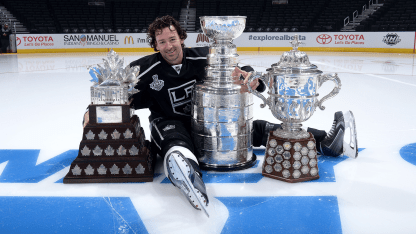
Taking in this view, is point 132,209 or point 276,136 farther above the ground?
point 276,136

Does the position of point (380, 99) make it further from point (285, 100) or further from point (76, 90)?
point (76, 90)

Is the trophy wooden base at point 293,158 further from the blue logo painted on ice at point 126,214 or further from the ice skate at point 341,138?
the ice skate at point 341,138

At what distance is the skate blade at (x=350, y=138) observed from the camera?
2.21 m

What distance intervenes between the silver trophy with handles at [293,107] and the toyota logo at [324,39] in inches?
468

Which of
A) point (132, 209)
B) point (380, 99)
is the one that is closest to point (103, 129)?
point (132, 209)

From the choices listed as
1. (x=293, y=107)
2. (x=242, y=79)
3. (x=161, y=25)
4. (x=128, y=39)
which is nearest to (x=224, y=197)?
(x=293, y=107)

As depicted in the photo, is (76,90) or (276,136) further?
(76,90)

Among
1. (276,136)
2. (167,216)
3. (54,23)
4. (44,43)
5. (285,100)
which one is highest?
(54,23)

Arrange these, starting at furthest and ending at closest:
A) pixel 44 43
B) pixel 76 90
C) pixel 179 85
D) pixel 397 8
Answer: pixel 397 8
pixel 44 43
pixel 76 90
pixel 179 85

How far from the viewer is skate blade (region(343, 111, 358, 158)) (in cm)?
221

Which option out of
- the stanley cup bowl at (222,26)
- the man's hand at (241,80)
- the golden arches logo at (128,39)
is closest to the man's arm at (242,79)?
the man's hand at (241,80)

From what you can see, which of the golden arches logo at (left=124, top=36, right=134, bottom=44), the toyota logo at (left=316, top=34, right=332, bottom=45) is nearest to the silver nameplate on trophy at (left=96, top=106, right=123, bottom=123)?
the golden arches logo at (left=124, top=36, right=134, bottom=44)

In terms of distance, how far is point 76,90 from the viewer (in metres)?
5.21

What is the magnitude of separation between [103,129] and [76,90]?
362 centimetres
